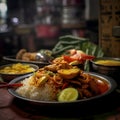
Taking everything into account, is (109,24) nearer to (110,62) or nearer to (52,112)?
(110,62)

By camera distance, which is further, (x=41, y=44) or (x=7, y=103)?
(x=41, y=44)

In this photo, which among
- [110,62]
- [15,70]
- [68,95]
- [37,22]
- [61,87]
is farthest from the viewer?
[37,22]

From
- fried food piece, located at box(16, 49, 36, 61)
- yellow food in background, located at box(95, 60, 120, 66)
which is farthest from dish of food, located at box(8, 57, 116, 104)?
fried food piece, located at box(16, 49, 36, 61)

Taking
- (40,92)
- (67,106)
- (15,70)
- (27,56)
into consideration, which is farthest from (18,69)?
(67,106)

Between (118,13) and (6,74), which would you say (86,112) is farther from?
(118,13)

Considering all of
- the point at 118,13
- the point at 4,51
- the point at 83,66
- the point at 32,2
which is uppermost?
the point at 32,2

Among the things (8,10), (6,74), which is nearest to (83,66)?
(6,74)

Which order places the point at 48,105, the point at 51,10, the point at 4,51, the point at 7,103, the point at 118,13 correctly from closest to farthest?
the point at 48,105
the point at 7,103
the point at 118,13
the point at 4,51
the point at 51,10

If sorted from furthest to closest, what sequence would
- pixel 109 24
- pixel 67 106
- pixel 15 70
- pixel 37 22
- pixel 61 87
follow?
pixel 37 22
pixel 109 24
pixel 15 70
pixel 61 87
pixel 67 106
